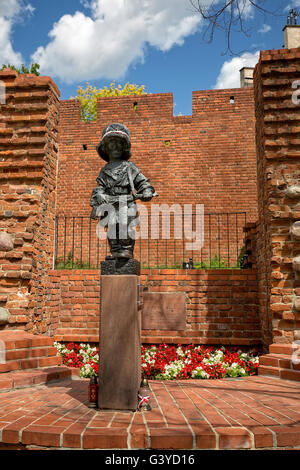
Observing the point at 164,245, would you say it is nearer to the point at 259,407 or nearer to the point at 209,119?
the point at 209,119

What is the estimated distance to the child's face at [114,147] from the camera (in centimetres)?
343

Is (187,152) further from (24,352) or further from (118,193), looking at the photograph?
(24,352)

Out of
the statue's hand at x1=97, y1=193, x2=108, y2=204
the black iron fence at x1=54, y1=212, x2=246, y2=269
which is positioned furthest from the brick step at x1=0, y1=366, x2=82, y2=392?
the black iron fence at x1=54, y1=212, x2=246, y2=269

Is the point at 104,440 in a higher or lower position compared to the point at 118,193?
lower

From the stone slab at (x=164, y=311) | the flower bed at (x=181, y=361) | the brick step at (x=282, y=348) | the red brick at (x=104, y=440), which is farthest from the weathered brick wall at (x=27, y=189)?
the brick step at (x=282, y=348)

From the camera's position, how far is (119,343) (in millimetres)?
2977

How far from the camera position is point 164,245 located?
10.2 metres

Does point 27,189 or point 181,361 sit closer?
point 181,361

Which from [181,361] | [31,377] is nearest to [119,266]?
[31,377]

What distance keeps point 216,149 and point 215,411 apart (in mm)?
9137

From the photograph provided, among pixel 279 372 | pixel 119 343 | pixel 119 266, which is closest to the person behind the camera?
pixel 119 343

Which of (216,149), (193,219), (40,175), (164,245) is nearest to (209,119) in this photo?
Result: (216,149)

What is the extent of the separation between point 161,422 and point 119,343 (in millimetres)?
736

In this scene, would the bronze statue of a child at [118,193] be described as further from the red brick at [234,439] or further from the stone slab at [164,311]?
the stone slab at [164,311]
